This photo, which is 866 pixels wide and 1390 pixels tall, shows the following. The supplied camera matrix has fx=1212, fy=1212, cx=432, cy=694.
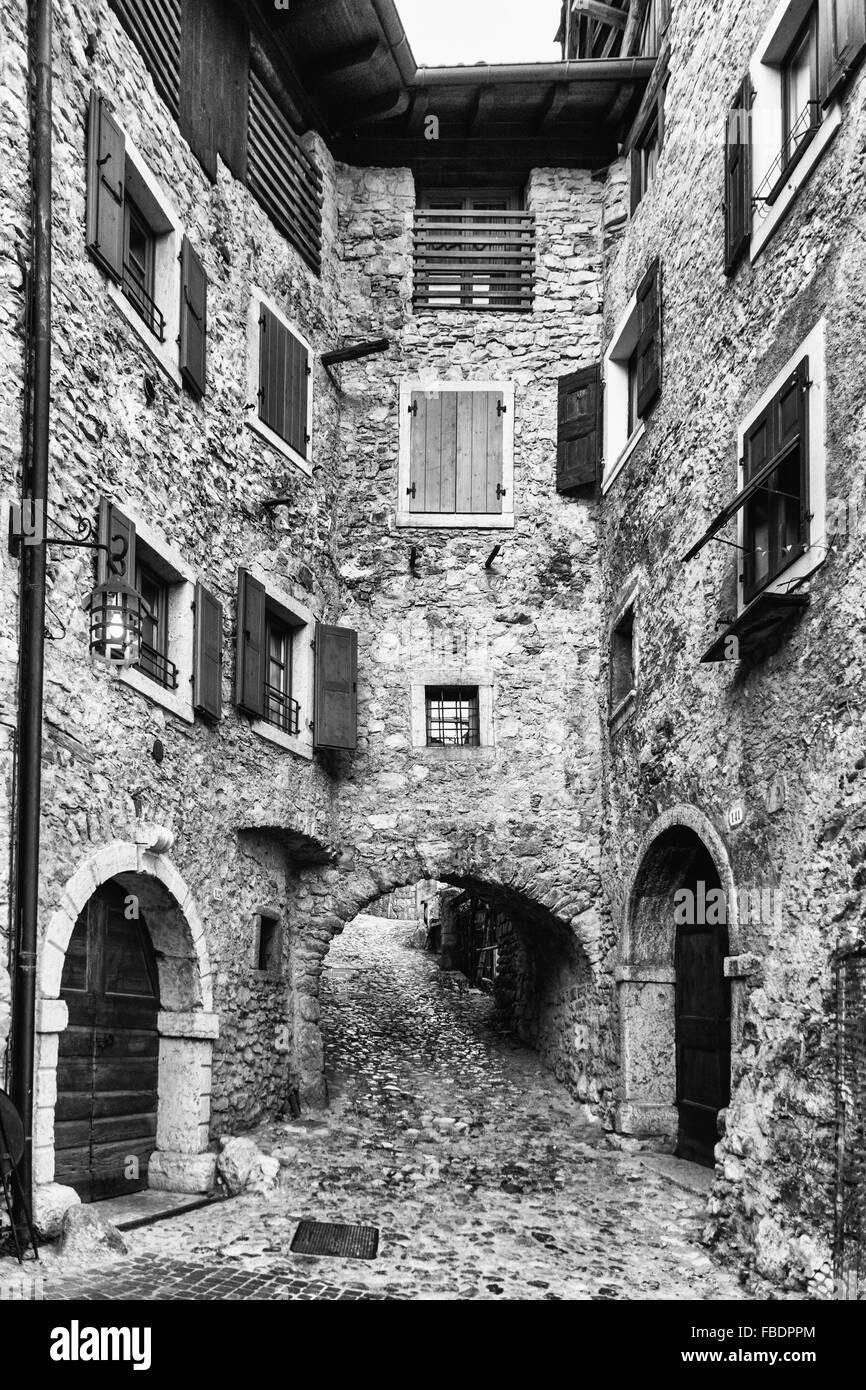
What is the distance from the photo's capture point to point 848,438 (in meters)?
6.46

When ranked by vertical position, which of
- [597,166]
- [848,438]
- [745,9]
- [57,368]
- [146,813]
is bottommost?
[146,813]

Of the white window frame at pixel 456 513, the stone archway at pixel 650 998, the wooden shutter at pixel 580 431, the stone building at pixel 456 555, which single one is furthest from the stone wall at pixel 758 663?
the white window frame at pixel 456 513

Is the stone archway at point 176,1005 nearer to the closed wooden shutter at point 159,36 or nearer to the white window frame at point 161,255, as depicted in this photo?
the white window frame at point 161,255

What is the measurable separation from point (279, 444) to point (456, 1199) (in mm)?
6491

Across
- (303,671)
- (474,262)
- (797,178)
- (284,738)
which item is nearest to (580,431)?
(474,262)

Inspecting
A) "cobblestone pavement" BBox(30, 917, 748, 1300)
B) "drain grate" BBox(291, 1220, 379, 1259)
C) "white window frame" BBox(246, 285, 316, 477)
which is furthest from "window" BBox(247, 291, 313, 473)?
"drain grate" BBox(291, 1220, 379, 1259)

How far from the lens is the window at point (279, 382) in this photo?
10617 mm

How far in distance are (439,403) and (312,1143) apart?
7.28m

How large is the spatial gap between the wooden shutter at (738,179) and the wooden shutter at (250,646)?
14.6 feet

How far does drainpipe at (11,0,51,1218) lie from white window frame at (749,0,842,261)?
4.47m

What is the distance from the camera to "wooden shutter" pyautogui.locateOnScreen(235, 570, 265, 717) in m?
9.79

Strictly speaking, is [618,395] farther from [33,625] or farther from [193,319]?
[33,625]

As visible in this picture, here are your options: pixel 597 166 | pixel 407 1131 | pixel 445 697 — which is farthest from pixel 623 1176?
pixel 597 166

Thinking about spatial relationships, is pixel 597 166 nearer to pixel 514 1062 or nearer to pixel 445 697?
pixel 445 697
